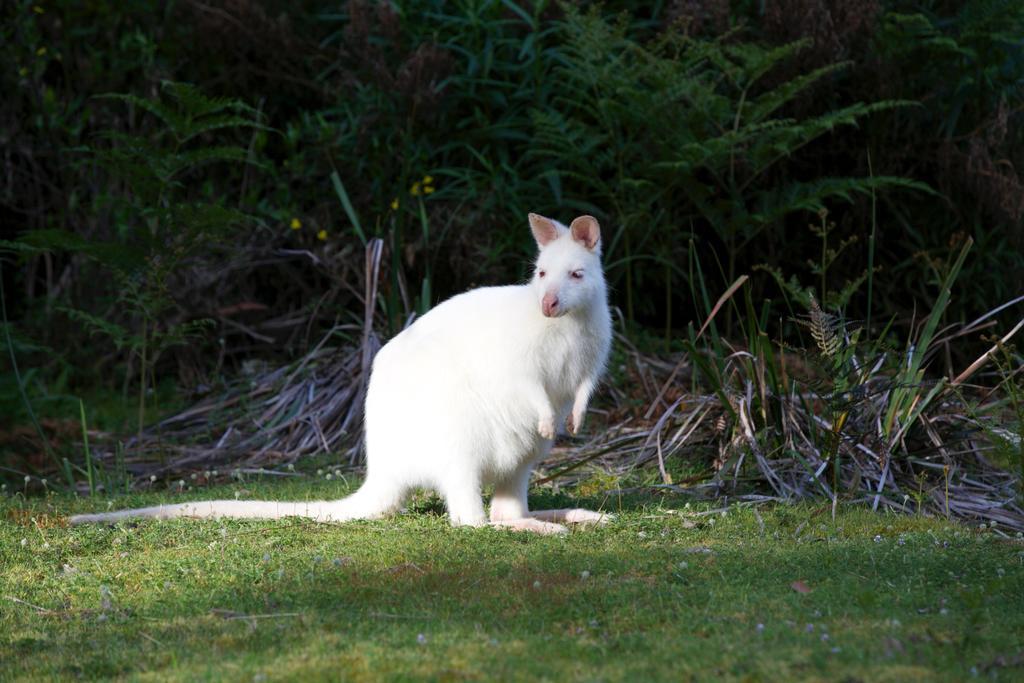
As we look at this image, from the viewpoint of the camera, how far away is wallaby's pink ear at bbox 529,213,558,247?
15.8 ft

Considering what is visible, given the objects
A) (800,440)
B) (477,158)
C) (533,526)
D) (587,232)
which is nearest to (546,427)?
(533,526)

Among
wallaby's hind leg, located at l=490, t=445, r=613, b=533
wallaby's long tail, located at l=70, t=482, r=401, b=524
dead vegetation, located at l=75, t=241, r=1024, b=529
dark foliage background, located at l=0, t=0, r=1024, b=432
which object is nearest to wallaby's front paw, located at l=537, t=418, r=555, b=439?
wallaby's hind leg, located at l=490, t=445, r=613, b=533

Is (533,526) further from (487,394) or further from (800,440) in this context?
(800,440)

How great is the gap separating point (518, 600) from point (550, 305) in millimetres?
1225

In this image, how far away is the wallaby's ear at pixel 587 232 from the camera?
4.72 meters

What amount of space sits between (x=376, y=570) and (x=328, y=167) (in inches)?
202

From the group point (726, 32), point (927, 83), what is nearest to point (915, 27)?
point (927, 83)

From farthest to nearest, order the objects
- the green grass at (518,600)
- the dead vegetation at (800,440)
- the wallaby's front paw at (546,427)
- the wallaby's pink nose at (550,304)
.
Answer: the dead vegetation at (800,440)
the wallaby's front paw at (546,427)
the wallaby's pink nose at (550,304)
the green grass at (518,600)

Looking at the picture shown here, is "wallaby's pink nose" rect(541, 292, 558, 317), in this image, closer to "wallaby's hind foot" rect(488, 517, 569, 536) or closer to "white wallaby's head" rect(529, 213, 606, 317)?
"white wallaby's head" rect(529, 213, 606, 317)

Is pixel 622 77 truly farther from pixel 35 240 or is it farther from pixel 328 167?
pixel 35 240

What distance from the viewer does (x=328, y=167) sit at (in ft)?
28.6

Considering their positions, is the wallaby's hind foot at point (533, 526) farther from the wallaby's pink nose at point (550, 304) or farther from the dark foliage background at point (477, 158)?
the dark foliage background at point (477, 158)

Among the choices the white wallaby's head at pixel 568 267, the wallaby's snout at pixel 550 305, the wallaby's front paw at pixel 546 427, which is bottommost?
the wallaby's front paw at pixel 546 427

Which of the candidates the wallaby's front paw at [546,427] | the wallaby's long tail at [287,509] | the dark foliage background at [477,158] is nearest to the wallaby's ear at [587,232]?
the wallaby's front paw at [546,427]
